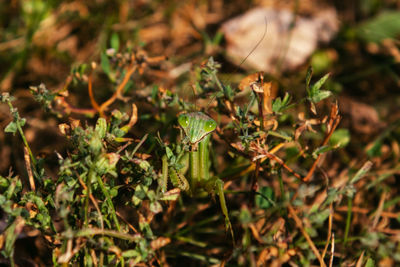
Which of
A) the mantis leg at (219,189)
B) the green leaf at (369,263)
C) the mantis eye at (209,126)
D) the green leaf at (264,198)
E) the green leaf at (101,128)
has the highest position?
the green leaf at (101,128)

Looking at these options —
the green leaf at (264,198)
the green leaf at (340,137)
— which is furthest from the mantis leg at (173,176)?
the green leaf at (340,137)

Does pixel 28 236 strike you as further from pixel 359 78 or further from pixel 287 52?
pixel 359 78

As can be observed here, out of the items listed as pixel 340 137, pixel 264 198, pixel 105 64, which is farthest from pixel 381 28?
pixel 105 64

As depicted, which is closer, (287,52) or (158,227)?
(158,227)

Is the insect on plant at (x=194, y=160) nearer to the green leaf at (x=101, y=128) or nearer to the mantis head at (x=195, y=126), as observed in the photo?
the mantis head at (x=195, y=126)

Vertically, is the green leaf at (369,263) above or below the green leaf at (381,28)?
below

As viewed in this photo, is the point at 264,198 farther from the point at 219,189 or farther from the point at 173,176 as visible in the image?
the point at 173,176

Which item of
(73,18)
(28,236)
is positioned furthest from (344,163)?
(73,18)

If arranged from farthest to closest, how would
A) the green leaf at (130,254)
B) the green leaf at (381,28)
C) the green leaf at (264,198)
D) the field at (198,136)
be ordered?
the green leaf at (381,28) < the green leaf at (264,198) < the field at (198,136) < the green leaf at (130,254)
